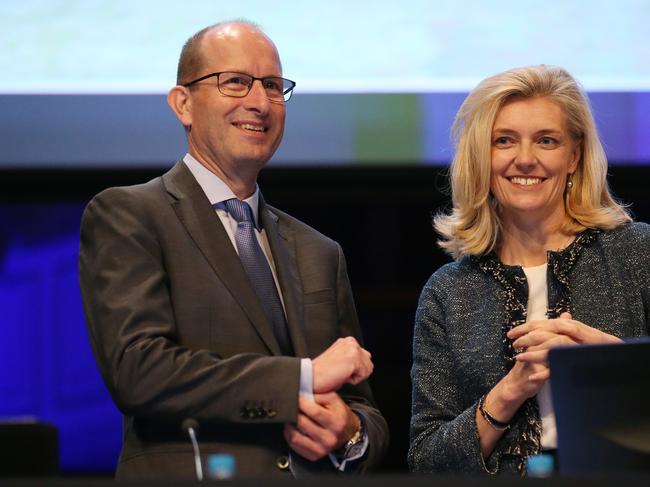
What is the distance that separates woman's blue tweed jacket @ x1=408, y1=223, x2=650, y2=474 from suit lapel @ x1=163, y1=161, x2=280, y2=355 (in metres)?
0.55

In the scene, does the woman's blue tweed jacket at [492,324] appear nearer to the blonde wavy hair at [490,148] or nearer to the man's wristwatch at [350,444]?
the blonde wavy hair at [490,148]

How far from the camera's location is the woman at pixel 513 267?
2.68m

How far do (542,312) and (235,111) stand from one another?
93 centimetres

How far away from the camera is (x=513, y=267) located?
286cm

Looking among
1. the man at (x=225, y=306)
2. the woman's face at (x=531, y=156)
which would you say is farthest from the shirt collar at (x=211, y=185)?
the woman's face at (x=531, y=156)

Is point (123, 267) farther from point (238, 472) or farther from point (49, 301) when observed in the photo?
point (49, 301)

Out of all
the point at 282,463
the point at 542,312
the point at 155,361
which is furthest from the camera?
the point at 542,312

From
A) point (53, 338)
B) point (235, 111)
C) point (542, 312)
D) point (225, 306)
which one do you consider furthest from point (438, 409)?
point (53, 338)

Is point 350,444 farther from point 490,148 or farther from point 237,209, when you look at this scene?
point 490,148

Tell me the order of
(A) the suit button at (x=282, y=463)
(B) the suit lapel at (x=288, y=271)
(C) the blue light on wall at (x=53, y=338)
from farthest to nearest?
(C) the blue light on wall at (x=53, y=338)
(B) the suit lapel at (x=288, y=271)
(A) the suit button at (x=282, y=463)

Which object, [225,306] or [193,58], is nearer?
[225,306]

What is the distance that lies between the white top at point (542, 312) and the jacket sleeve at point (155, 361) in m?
0.69

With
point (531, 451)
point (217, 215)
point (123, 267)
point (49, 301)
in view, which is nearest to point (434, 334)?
point (531, 451)

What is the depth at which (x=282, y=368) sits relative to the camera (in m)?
2.30
